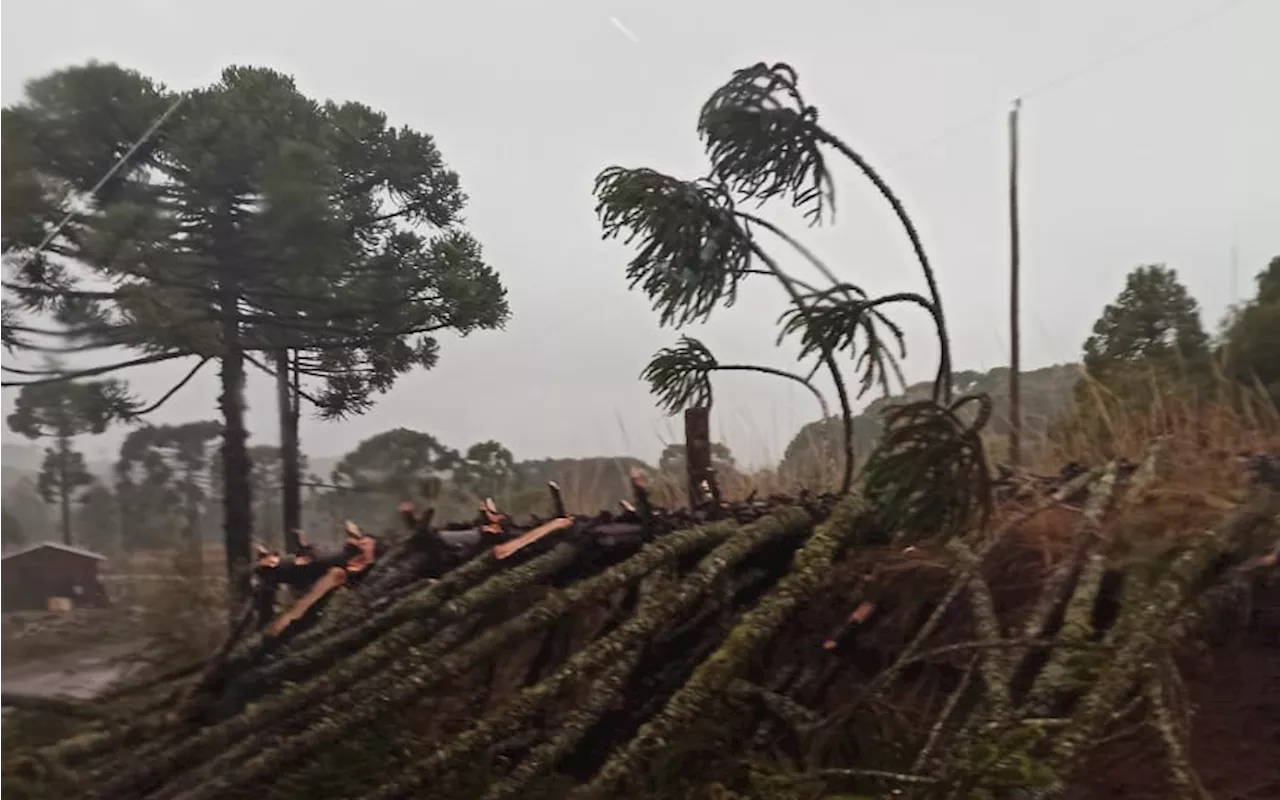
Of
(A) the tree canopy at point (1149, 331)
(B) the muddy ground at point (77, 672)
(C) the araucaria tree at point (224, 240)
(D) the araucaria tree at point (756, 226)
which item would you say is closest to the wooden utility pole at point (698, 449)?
(D) the araucaria tree at point (756, 226)

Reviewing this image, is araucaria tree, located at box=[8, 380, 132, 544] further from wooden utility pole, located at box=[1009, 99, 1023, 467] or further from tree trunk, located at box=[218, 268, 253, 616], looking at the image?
wooden utility pole, located at box=[1009, 99, 1023, 467]

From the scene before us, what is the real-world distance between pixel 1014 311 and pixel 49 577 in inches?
37.0

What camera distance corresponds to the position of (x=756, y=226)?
1017mm

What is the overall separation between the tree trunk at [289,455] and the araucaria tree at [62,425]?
0.13 meters

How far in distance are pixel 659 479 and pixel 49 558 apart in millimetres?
551

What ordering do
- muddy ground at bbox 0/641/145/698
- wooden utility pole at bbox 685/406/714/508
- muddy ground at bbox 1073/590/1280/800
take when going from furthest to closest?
1. wooden utility pole at bbox 685/406/714/508
2. muddy ground at bbox 0/641/145/698
3. muddy ground at bbox 1073/590/1280/800

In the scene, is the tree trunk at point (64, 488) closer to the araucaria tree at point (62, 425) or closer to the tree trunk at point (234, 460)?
the araucaria tree at point (62, 425)

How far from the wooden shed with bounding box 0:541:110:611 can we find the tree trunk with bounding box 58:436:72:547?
0.02 meters

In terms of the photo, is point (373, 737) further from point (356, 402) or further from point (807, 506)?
point (807, 506)

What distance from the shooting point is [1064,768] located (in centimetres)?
62

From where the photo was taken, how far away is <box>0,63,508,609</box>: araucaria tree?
873mm

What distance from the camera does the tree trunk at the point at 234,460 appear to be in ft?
2.89

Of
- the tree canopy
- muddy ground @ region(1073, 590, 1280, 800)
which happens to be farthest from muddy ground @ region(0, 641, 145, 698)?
the tree canopy

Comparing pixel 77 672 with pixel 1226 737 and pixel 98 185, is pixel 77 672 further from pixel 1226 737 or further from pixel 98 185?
pixel 1226 737
